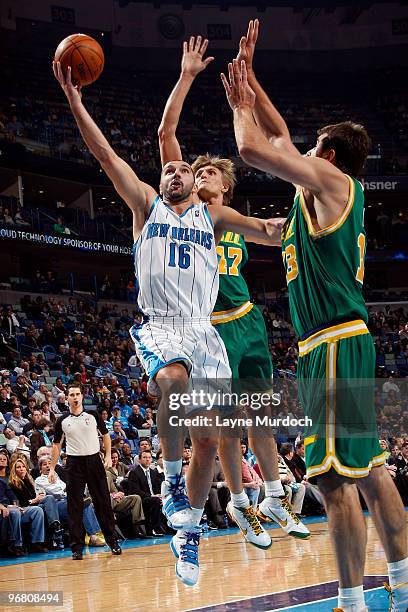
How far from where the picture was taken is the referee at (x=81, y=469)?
426 inches

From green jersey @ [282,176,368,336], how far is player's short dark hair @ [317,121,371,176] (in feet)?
0.69

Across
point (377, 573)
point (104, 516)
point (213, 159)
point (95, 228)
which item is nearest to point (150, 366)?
point (213, 159)

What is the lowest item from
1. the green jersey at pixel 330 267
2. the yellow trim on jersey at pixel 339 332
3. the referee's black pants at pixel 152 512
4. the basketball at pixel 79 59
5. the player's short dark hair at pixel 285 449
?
the referee's black pants at pixel 152 512

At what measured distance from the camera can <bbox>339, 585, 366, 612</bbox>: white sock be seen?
4.20 m

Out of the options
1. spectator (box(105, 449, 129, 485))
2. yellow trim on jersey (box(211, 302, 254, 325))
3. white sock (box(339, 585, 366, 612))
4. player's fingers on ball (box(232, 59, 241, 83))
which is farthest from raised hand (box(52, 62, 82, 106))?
spectator (box(105, 449, 129, 485))

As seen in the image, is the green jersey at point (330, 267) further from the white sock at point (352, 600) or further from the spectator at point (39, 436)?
the spectator at point (39, 436)

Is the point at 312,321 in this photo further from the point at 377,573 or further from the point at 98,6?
the point at 98,6

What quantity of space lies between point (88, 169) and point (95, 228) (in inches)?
96.5

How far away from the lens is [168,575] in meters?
9.02

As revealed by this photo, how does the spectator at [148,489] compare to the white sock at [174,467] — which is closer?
the white sock at [174,467]

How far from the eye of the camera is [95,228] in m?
28.0

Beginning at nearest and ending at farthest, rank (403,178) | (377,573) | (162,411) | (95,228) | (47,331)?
(162,411), (377,573), (47,331), (95,228), (403,178)

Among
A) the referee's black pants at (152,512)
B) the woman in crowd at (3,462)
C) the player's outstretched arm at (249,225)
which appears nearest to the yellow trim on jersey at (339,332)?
the player's outstretched arm at (249,225)

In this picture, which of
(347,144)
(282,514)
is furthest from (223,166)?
(282,514)
